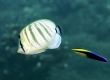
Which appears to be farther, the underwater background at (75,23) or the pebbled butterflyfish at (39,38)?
the underwater background at (75,23)

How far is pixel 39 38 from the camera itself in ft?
5.57

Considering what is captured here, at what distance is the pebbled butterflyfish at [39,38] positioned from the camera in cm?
167

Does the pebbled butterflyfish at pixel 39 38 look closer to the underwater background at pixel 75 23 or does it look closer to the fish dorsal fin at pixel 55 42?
the fish dorsal fin at pixel 55 42

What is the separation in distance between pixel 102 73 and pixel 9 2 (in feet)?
19.4

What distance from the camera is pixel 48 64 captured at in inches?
275

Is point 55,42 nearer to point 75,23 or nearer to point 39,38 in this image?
point 39,38

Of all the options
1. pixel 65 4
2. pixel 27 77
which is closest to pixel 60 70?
pixel 27 77

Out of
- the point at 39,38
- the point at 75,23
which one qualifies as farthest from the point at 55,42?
the point at 75,23

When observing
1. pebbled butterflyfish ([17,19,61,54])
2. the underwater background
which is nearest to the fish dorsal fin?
pebbled butterflyfish ([17,19,61,54])

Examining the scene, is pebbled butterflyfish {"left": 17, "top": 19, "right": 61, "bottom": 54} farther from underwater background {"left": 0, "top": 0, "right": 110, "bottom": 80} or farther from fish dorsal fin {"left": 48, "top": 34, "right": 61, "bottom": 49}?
underwater background {"left": 0, "top": 0, "right": 110, "bottom": 80}

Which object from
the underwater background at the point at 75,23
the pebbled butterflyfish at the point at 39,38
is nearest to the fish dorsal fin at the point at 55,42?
the pebbled butterflyfish at the point at 39,38

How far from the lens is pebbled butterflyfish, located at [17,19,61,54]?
1.67 meters

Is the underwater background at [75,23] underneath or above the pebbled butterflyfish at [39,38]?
underneath

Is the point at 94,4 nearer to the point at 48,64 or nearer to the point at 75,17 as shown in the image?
the point at 75,17
